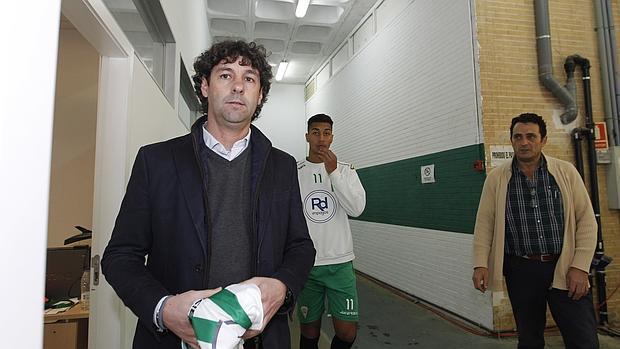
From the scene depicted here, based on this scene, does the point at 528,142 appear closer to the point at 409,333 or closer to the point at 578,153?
the point at 578,153

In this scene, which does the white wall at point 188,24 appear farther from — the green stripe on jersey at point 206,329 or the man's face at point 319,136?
the green stripe on jersey at point 206,329

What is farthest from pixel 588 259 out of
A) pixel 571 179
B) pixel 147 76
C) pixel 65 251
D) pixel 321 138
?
pixel 65 251

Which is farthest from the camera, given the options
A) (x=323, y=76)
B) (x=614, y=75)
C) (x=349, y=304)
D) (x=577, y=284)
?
(x=323, y=76)

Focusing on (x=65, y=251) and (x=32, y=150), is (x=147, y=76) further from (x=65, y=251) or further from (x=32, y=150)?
(x=32, y=150)

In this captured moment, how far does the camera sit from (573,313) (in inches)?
79.3

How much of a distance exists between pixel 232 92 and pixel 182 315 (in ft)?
2.49

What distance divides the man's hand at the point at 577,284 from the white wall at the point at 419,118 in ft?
4.35

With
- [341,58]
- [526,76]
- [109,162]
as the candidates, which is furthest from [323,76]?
[109,162]

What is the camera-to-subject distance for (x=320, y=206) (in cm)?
245

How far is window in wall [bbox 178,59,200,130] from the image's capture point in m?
4.41

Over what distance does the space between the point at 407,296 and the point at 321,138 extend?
295cm

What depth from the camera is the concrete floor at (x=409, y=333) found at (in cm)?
304

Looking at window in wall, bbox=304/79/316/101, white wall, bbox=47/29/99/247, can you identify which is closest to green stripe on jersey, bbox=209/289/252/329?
white wall, bbox=47/29/99/247

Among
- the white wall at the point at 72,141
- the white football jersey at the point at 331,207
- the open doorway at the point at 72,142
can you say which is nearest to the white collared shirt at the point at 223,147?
the white football jersey at the point at 331,207
